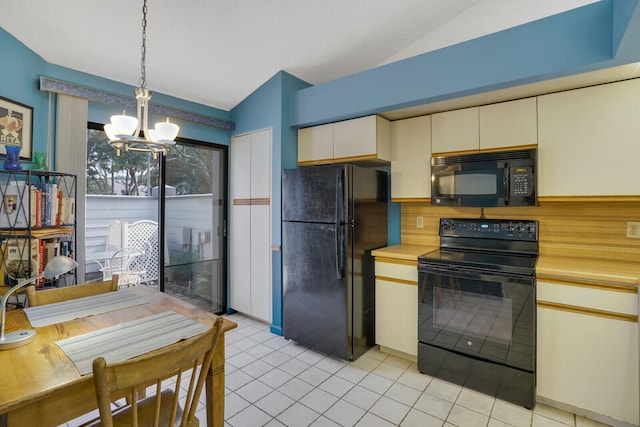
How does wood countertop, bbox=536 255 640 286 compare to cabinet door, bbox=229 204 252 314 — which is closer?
wood countertop, bbox=536 255 640 286

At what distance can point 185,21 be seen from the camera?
7.64ft

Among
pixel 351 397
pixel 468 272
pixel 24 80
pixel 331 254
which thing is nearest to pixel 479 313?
pixel 468 272

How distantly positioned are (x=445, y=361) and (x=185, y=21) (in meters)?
3.11

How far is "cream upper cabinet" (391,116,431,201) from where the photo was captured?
277 cm

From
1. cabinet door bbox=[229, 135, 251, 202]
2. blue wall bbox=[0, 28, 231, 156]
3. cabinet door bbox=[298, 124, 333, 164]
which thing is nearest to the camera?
blue wall bbox=[0, 28, 231, 156]

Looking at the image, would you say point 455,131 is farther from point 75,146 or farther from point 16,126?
point 16,126

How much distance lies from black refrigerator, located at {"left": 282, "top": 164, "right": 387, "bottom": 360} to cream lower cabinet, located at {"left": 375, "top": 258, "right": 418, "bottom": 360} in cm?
12

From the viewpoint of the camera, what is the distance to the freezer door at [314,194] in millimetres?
2613

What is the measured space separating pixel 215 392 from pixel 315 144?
7.71 ft

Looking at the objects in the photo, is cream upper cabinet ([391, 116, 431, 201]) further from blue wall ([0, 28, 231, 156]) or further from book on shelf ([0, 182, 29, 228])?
book on shelf ([0, 182, 29, 228])

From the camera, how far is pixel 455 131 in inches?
103

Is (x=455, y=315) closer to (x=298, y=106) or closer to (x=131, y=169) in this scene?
(x=298, y=106)

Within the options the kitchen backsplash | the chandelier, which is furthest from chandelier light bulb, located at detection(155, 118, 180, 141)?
the kitchen backsplash

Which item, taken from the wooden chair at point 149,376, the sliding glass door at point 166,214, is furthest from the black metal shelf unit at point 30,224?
the wooden chair at point 149,376
